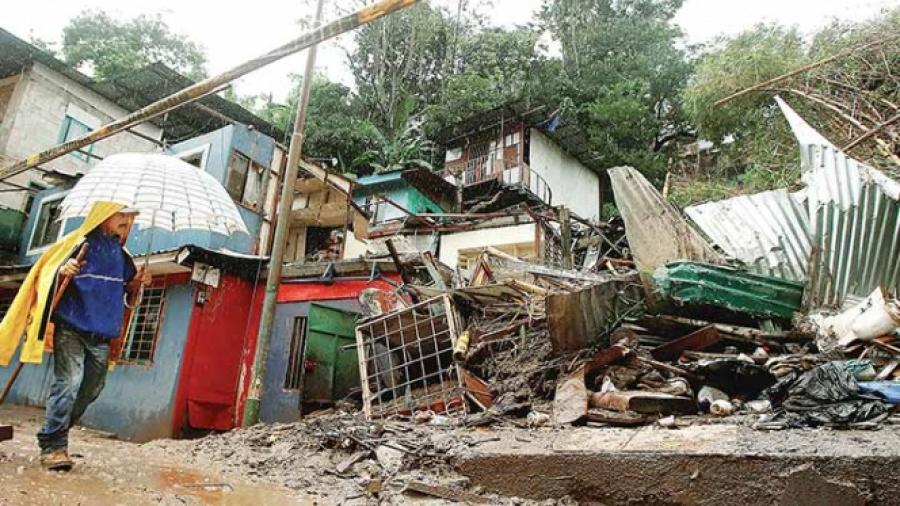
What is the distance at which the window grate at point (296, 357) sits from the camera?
940 centimetres

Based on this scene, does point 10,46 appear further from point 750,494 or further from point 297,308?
point 750,494

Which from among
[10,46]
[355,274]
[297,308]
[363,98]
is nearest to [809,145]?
[355,274]

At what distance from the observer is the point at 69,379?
308cm

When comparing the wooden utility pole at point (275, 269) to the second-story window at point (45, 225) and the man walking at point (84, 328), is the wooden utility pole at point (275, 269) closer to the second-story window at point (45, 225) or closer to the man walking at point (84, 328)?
the man walking at point (84, 328)

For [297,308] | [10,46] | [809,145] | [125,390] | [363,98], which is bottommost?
[125,390]

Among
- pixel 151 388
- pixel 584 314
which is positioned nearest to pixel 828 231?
pixel 584 314

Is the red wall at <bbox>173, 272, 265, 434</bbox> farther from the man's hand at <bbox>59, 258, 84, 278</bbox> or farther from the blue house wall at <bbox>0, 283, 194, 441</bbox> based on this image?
the man's hand at <bbox>59, 258, 84, 278</bbox>

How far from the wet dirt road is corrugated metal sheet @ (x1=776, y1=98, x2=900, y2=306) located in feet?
16.4

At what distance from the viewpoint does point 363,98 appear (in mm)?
26047

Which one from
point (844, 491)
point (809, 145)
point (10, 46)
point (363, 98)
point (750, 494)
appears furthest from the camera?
point (363, 98)

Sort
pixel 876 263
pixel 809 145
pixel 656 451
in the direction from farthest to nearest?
pixel 809 145, pixel 876 263, pixel 656 451

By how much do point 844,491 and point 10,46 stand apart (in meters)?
20.7

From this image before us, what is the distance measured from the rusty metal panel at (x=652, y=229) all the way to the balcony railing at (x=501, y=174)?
1417 cm

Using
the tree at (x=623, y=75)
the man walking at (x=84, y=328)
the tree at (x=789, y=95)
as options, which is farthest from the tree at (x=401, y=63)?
the man walking at (x=84, y=328)
